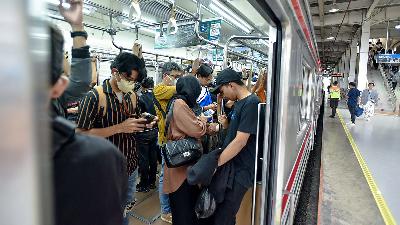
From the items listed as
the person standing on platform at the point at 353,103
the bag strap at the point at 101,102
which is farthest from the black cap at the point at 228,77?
the person standing on platform at the point at 353,103

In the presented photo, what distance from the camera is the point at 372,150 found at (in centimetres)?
707

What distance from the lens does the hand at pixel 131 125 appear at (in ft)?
6.26

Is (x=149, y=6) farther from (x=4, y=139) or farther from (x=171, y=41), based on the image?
(x=4, y=139)

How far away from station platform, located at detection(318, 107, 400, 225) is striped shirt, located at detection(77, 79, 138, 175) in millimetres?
2688

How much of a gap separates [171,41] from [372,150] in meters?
5.65

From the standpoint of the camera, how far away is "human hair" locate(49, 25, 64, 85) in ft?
1.59

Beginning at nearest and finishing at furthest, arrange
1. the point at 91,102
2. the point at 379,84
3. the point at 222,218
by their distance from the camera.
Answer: the point at 91,102, the point at 222,218, the point at 379,84

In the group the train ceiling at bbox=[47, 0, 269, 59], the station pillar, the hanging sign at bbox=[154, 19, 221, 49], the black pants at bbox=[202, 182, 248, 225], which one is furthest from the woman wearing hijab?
the station pillar

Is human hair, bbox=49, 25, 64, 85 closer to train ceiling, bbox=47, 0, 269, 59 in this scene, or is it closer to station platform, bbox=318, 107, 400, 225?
train ceiling, bbox=47, 0, 269, 59

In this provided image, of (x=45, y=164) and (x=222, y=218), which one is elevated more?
(x=45, y=164)

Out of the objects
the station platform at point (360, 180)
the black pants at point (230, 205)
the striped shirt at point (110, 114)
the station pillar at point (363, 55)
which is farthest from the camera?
the station pillar at point (363, 55)

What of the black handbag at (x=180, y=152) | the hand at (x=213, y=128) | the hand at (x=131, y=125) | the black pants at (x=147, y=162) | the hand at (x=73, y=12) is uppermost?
the hand at (x=73, y=12)

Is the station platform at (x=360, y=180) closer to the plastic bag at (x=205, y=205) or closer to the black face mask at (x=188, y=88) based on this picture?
the plastic bag at (x=205, y=205)

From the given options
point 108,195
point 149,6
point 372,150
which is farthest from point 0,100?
point 372,150
